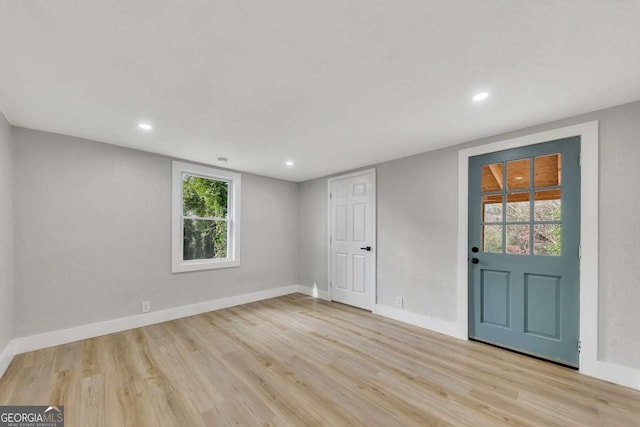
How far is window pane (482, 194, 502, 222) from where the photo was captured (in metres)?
2.90

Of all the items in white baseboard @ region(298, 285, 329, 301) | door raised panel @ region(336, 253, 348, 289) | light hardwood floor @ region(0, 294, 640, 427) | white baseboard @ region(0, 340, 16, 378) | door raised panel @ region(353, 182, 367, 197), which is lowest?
white baseboard @ region(298, 285, 329, 301)

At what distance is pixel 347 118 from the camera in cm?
247

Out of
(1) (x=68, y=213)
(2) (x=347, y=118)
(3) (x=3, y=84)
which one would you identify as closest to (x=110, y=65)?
(3) (x=3, y=84)

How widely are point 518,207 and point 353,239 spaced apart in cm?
229

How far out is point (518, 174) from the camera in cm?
278

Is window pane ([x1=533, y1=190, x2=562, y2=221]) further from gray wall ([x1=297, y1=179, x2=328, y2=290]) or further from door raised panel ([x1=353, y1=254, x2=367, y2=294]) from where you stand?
gray wall ([x1=297, y1=179, x2=328, y2=290])

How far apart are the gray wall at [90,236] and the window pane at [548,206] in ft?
13.9

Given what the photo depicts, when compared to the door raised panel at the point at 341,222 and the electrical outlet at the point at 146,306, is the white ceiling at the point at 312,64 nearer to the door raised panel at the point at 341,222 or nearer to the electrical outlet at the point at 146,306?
the door raised panel at the point at 341,222

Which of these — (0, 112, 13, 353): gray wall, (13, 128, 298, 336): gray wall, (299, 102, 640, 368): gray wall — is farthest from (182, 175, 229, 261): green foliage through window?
(0, 112, 13, 353): gray wall

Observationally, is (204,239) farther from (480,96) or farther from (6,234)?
(480,96)

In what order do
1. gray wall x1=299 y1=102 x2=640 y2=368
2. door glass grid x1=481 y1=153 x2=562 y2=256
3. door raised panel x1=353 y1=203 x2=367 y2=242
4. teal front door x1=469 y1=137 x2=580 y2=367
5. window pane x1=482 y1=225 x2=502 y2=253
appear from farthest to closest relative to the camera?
1. door raised panel x1=353 y1=203 x2=367 y2=242
2. window pane x1=482 y1=225 x2=502 y2=253
3. door glass grid x1=481 y1=153 x2=562 y2=256
4. teal front door x1=469 y1=137 x2=580 y2=367
5. gray wall x1=299 y1=102 x2=640 y2=368

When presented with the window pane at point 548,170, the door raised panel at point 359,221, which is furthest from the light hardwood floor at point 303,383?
the window pane at point 548,170

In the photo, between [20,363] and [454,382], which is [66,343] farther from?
[454,382]

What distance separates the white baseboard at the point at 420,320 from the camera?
10.3ft
